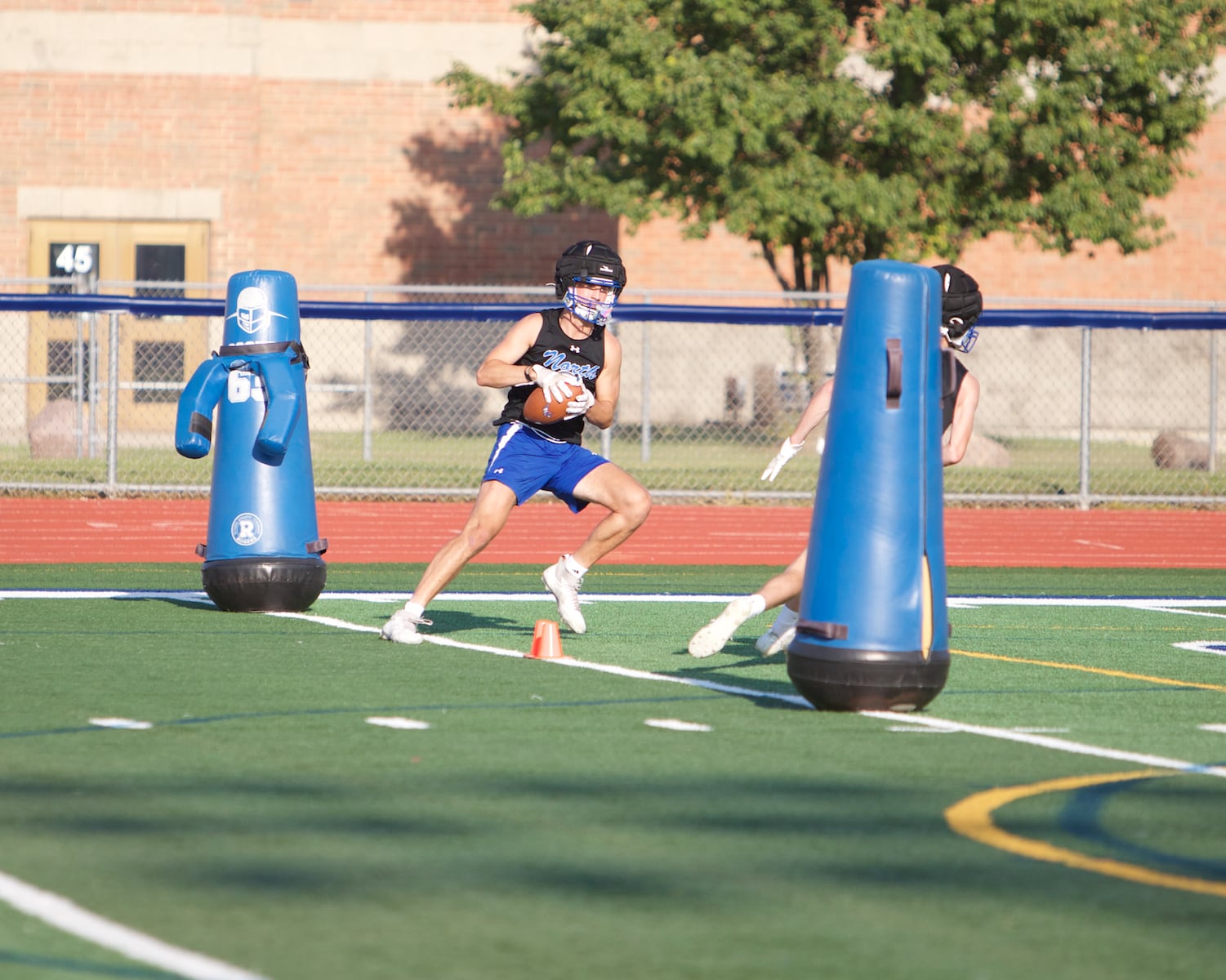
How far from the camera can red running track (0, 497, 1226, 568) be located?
13.9 meters

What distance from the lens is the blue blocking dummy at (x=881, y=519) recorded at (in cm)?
636

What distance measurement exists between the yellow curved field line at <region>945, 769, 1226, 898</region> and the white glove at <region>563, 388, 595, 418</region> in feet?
11.5

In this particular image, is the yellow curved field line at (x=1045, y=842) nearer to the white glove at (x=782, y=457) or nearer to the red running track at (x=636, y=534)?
the white glove at (x=782, y=457)

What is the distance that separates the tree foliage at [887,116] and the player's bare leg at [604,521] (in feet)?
54.2

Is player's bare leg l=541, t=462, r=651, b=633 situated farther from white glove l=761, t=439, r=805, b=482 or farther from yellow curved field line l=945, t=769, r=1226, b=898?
yellow curved field line l=945, t=769, r=1226, b=898

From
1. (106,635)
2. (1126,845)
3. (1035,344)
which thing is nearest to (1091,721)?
(1126,845)

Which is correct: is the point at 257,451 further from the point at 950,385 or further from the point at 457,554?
the point at 950,385

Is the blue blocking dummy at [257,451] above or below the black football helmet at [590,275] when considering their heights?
below

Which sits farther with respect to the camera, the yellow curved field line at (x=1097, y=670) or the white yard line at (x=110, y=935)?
the yellow curved field line at (x=1097, y=670)

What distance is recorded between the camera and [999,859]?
442 centimetres

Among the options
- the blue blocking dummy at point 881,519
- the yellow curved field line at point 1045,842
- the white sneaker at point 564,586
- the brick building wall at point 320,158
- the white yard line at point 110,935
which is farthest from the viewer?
the brick building wall at point 320,158

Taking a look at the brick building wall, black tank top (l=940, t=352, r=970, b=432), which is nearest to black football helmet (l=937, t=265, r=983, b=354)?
black tank top (l=940, t=352, r=970, b=432)

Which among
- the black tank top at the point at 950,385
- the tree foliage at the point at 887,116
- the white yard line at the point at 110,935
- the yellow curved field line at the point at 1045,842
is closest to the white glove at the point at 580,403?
the black tank top at the point at 950,385

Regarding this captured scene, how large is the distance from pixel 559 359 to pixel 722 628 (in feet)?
5.40
